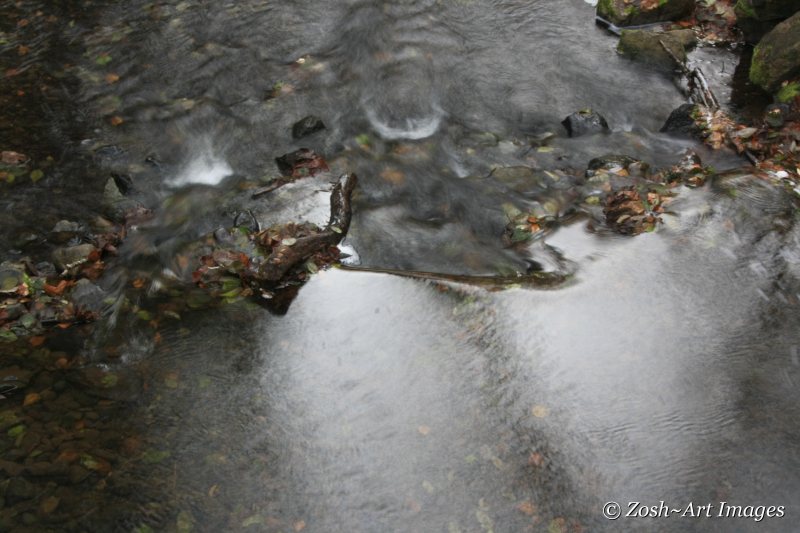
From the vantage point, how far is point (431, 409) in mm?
4453

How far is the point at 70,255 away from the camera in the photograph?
574cm

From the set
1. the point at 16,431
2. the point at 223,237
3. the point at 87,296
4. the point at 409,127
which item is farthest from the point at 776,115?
the point at 16,431

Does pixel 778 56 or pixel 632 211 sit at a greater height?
pixel 778 56

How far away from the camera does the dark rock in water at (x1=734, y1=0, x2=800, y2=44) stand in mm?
7952

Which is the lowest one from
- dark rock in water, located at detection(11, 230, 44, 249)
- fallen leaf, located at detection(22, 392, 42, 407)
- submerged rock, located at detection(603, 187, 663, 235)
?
dark rock in water, located at detection(11, 230, 44, 249)

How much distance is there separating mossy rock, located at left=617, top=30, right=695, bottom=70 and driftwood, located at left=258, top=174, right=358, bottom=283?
4.89 metres

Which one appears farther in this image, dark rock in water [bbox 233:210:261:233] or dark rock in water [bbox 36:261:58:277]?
dark rock in water [bbox 233:210:261:233]

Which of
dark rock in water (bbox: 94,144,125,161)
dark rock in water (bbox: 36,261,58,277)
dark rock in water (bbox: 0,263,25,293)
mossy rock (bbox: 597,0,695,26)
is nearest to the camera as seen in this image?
dark rock in water (bbox: 0,263,25,293)

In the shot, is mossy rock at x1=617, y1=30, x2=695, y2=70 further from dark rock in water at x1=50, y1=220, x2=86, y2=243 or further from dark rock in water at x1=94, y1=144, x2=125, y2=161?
dark rock in water at x1=50, y1=220, x2=86, y2=243

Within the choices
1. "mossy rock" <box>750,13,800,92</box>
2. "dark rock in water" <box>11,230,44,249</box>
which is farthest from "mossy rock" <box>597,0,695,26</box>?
"dark rock in water" <box>11,230,44,249</box>

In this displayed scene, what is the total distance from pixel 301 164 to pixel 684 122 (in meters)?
4.66

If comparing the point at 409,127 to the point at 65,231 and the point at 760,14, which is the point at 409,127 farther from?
the point at 760,14

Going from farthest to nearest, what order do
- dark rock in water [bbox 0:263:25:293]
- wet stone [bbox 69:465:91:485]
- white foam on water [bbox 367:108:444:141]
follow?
white foam on water [bbox 367:108:444:141]
dark rock in water [bbox 0:263:25:293]
wet stone [bbox 69:465:91:485]

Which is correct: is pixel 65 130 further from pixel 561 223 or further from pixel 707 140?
pixel 707 140
